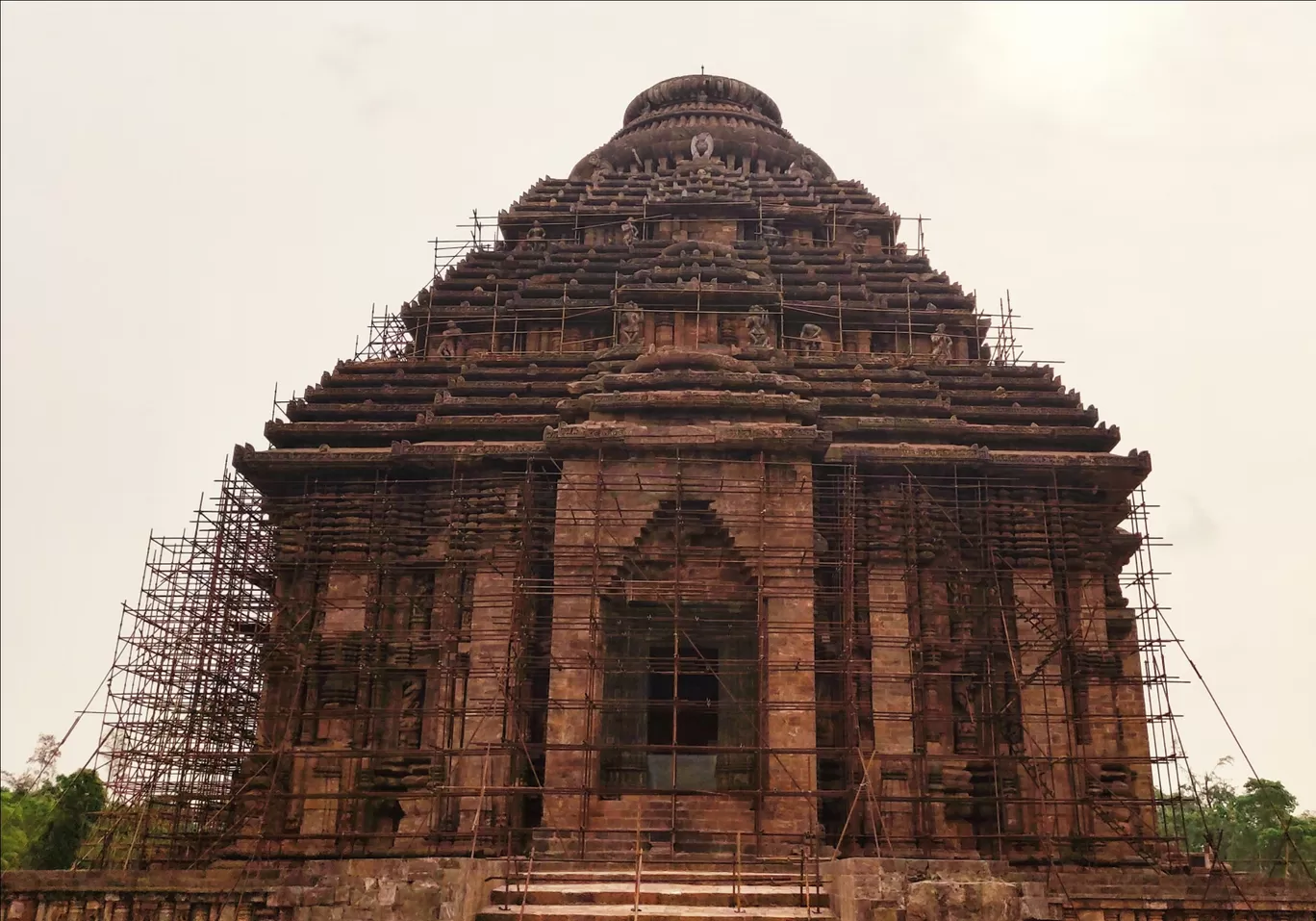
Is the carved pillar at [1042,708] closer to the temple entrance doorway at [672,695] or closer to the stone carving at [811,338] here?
the temple entrance doorway at [672,695]

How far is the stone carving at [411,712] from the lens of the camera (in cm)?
2016

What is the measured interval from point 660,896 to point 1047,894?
4.47 m

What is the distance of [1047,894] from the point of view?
49.5 feet

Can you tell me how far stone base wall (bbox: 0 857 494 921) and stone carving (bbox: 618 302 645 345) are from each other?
404 inches

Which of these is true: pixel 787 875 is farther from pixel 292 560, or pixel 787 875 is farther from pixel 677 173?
pixel 677 173

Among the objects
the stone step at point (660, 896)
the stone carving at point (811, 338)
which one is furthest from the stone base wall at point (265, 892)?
the stone carving at point (811, 338)

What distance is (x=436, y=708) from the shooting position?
1958 centimetres

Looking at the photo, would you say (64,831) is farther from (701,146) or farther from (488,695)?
(701,146)

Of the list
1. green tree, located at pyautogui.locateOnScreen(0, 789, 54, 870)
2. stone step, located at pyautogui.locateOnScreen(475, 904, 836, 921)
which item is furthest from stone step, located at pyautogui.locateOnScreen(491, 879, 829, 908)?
green tree, located at pyautogui.locateOnScreen(0, 789, 54, 870)

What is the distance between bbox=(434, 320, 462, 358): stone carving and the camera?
82.4 feet

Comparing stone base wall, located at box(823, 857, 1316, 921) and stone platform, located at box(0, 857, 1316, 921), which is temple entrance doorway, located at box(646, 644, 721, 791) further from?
stone base wall, located at box(823, 857, 1316, 921)

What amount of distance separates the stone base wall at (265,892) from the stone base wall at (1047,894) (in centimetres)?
423

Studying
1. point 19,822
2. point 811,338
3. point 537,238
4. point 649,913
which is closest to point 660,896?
point 649,913

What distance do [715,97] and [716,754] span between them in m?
21.3
